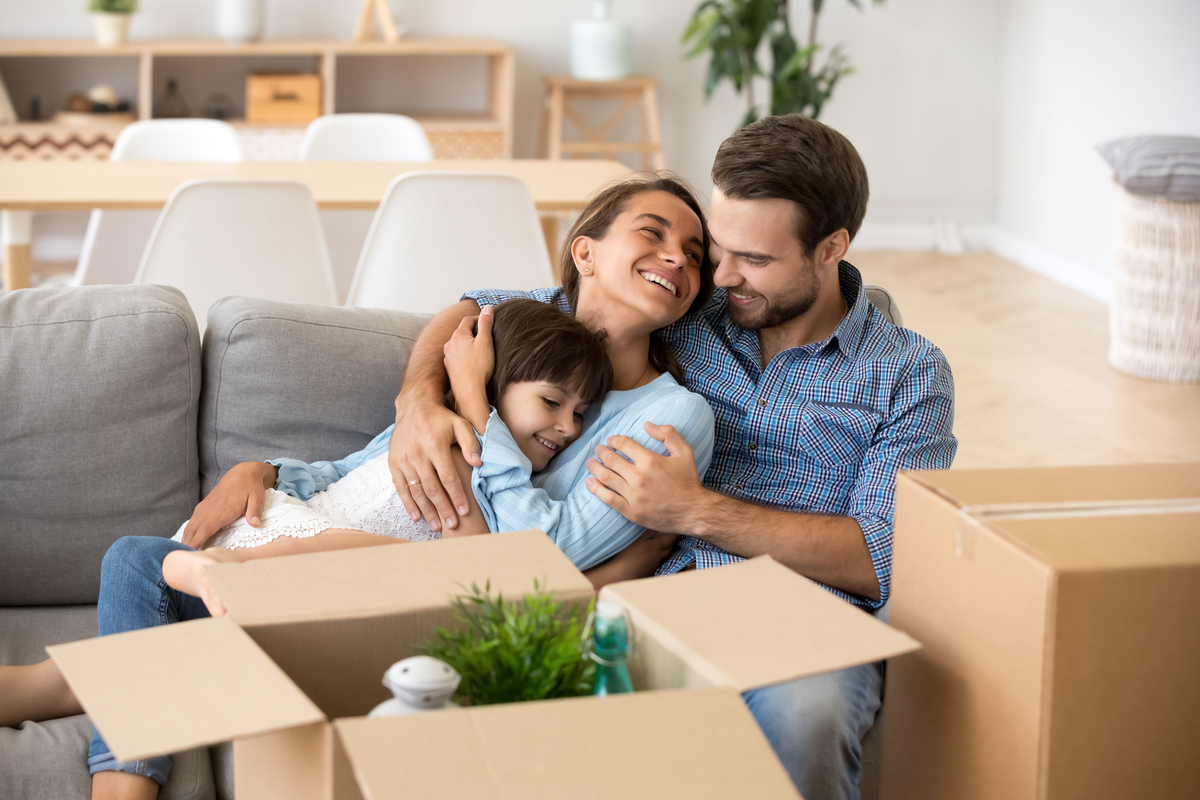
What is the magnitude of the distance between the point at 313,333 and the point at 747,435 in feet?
2.31

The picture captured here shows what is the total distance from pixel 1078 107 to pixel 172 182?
163 inches

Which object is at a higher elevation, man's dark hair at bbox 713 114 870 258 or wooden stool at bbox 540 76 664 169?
wooden stool at bbox 540 76 664 169

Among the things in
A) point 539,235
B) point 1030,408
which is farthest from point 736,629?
point 1030,408

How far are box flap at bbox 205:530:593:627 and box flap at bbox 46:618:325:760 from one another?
6 centimetres

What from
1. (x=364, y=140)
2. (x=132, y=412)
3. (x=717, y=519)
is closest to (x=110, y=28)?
(x=364, y=140)

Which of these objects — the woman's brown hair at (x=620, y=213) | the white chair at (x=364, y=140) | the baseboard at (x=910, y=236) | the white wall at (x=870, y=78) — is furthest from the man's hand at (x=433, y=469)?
the baseboard at (x=910, y=236)

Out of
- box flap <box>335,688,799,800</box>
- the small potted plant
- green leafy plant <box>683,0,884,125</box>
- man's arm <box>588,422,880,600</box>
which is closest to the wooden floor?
green leafy plant <box>683,0,884,125</box>

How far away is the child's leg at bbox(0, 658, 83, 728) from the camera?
140cm

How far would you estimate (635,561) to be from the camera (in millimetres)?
1572

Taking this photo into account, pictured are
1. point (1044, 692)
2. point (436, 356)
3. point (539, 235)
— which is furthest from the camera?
point (539, 235)

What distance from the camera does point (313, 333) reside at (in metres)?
1.81

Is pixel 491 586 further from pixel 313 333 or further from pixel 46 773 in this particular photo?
pixel 313 333

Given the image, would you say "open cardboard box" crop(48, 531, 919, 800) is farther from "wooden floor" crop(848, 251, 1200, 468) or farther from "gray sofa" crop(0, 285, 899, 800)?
"wooden floor" crop(848, 251, 1200, 468)

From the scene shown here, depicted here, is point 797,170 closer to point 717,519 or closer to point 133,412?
point 717,519
